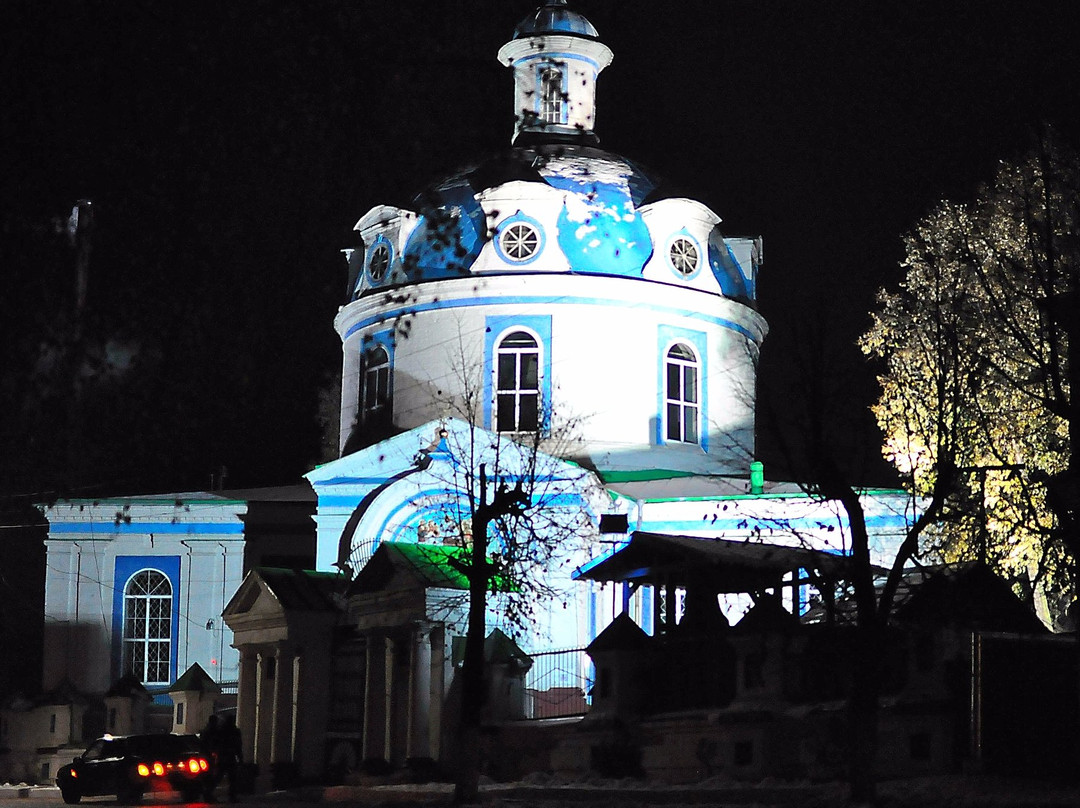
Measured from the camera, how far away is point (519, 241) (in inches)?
1328

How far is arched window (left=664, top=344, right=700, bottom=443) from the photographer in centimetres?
3431

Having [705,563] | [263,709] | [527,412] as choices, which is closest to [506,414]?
[527,412]

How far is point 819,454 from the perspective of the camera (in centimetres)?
1784

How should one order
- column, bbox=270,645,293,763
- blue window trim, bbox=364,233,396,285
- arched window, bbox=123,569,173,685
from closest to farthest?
column, bbox=270,645,293,763 < blue window trim, bbox=364,233,396,285 < arched window, bbox=123,569,173,685

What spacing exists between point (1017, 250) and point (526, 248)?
9.78 m

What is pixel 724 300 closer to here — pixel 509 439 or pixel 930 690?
pixel 509 439

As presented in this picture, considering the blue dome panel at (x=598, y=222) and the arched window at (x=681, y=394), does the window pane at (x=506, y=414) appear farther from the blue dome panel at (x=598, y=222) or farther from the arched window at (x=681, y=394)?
the arched window at (x=681, y=394)

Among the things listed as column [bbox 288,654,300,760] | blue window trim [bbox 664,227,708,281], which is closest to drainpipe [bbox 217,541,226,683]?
column [bbox 288,654,300,760]

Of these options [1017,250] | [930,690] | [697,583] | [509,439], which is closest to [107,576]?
[509,439]

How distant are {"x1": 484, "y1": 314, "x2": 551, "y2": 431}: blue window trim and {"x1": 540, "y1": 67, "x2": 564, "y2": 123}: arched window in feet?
16.8

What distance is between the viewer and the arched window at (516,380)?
33.5m

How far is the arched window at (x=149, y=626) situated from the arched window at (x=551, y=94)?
480 inches

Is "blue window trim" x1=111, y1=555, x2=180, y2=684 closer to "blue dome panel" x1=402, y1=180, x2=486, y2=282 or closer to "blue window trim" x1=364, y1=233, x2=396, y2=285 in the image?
"blue window trim" x1=364, y1=233, x2=396, y2=285

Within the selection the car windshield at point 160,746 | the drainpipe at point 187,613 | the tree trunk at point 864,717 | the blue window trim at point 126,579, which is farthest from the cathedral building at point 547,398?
the tree trunk at point 864,717
